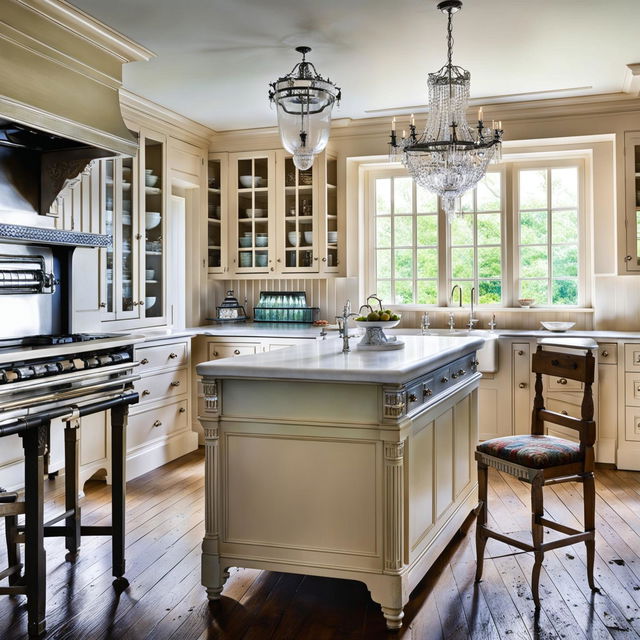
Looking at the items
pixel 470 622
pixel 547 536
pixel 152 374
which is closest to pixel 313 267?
pixel 152 374

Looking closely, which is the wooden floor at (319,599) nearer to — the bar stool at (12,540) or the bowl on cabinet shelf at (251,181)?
the bar stool at (12,540)

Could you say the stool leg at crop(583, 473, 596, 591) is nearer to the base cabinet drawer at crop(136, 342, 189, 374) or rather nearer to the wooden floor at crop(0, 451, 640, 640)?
the wooden floor at crop(0, 451, 640, 640)

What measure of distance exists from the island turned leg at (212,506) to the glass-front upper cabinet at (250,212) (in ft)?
10.7

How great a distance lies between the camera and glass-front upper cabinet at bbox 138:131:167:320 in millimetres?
4910

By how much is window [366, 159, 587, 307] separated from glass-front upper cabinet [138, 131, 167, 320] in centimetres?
192

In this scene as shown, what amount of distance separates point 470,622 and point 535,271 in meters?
3.71

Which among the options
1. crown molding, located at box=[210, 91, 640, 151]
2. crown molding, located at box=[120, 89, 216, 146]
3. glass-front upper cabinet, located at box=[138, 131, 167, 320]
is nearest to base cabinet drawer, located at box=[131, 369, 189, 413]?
glass-front upper cabinet, located at box=[138, 131, 167, 320]

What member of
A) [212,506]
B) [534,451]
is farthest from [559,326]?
[212,506]

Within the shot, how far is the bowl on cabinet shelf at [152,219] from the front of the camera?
4935 millimetres

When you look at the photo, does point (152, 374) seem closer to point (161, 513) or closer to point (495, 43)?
point (161, 513)

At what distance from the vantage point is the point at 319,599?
108 inches

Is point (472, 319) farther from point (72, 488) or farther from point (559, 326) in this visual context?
point (72, 488)

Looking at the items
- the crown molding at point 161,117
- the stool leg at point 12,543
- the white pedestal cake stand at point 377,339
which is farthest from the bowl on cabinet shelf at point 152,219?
the stool leg at point 12,543

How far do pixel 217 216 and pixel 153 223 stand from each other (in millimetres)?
1080
